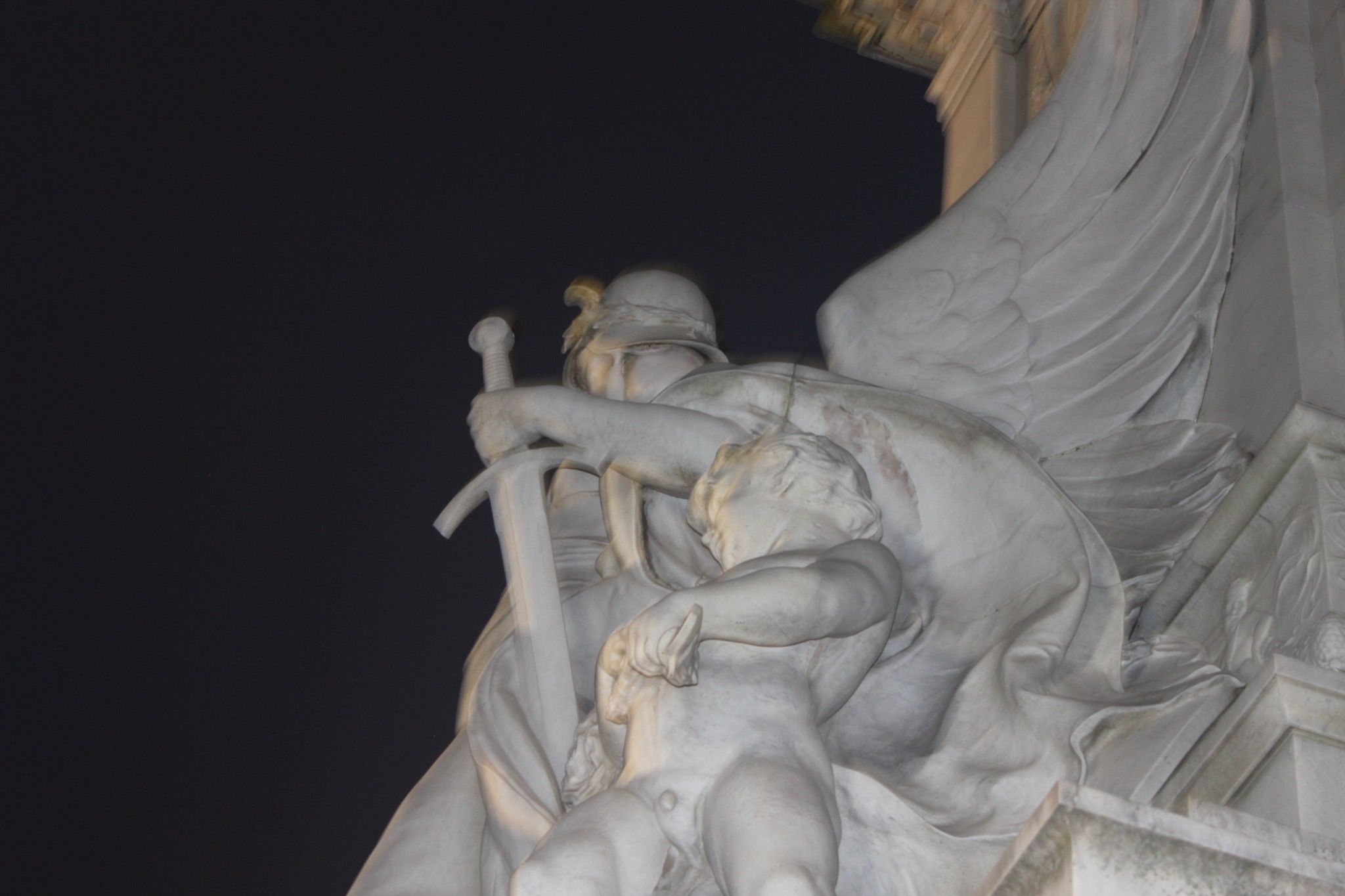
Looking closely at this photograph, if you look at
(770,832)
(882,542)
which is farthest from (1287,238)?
(770,832)

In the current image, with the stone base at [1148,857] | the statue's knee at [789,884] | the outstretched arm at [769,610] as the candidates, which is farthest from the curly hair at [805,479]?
the stone base at [1148,857]

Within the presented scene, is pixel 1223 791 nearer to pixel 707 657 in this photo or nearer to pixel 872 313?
pixel 707 657

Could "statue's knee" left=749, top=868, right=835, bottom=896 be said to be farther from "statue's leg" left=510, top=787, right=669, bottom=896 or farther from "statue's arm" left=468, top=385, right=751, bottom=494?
"statue's arm" left=468, top=385, right=751, bottom=494

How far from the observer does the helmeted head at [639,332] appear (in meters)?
5.30

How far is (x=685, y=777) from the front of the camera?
3.60 metres

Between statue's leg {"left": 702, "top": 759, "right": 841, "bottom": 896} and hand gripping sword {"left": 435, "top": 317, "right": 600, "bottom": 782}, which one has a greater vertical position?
statue's leg {"left": 702, "top": 759, "right": 841, "bottom": 896}

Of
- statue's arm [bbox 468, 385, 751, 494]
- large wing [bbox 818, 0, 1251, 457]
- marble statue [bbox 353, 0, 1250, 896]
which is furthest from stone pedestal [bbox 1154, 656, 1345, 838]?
large wing [bbox 818, 0, 1251, 457]

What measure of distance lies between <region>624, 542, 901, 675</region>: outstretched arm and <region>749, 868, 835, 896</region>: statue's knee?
1.46 ft

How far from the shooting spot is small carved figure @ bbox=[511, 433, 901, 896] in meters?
3.44

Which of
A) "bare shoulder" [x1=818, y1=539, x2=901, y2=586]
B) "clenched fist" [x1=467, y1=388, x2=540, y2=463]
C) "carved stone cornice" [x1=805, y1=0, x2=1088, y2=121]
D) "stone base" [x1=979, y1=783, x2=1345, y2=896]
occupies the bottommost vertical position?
"clenched fist" [x1=467, y1=388, x2=540, y2=463]

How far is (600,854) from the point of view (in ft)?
11.4

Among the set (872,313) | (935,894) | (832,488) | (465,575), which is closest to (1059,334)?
(872,313)

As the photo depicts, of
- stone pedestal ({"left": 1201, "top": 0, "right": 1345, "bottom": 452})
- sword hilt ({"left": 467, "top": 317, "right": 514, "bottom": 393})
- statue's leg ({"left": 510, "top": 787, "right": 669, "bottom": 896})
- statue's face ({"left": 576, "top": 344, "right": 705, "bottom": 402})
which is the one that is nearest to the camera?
statue's leg ({"left": 510, "top": 787, "right": 669, "bottom": 896})

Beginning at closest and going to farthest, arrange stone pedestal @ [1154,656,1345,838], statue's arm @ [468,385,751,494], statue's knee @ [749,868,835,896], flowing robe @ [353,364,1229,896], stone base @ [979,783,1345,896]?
stone base @ [979,783,1345,896] → statue's knee @ [749,868,835,896] → stone pedestal @ [1154,656,1345,838] → flowing robe @ [353,364,1229,896] → statue's arm @ [468,385,751,494]
